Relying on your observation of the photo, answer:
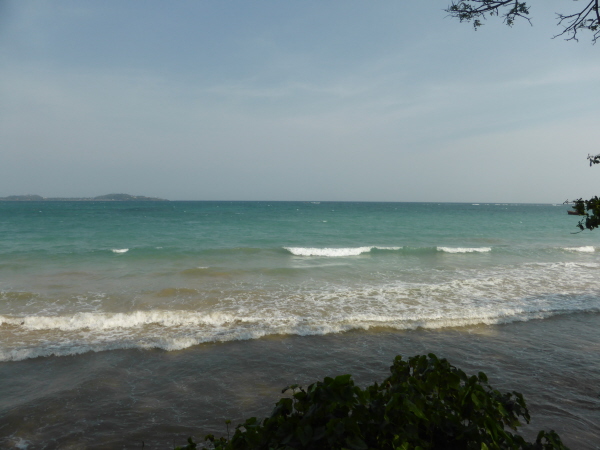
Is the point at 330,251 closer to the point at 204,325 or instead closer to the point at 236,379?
the point at 204,325

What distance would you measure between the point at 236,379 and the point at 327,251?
16.9m

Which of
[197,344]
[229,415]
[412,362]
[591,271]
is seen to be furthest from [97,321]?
[591,271]

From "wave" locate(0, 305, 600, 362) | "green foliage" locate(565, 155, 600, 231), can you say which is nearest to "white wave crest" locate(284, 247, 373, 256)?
"wave" locate(0, 305, 600, 362)

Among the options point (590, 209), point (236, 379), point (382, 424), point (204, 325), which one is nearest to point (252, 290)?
point (204, 325)

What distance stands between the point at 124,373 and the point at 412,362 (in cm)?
576

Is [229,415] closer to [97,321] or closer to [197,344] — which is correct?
[197,344]

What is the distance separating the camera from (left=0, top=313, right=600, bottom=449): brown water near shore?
190 inches

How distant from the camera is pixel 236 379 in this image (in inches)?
242

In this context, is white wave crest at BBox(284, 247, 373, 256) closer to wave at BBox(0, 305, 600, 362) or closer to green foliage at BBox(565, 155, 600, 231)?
wave at BBox(0, 305, 600, 362)

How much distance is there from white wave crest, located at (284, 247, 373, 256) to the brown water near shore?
13.1 metres

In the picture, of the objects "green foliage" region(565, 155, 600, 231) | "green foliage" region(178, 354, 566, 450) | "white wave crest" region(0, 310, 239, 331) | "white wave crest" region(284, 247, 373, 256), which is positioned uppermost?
"green foliage" region(565, 155, 600, 231)

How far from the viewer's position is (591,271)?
1638 centimetres

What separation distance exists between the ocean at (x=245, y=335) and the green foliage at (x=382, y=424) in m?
3.37

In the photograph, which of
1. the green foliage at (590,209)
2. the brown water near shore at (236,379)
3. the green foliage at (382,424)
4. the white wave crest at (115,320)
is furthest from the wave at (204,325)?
the green foliage at (382,424)
